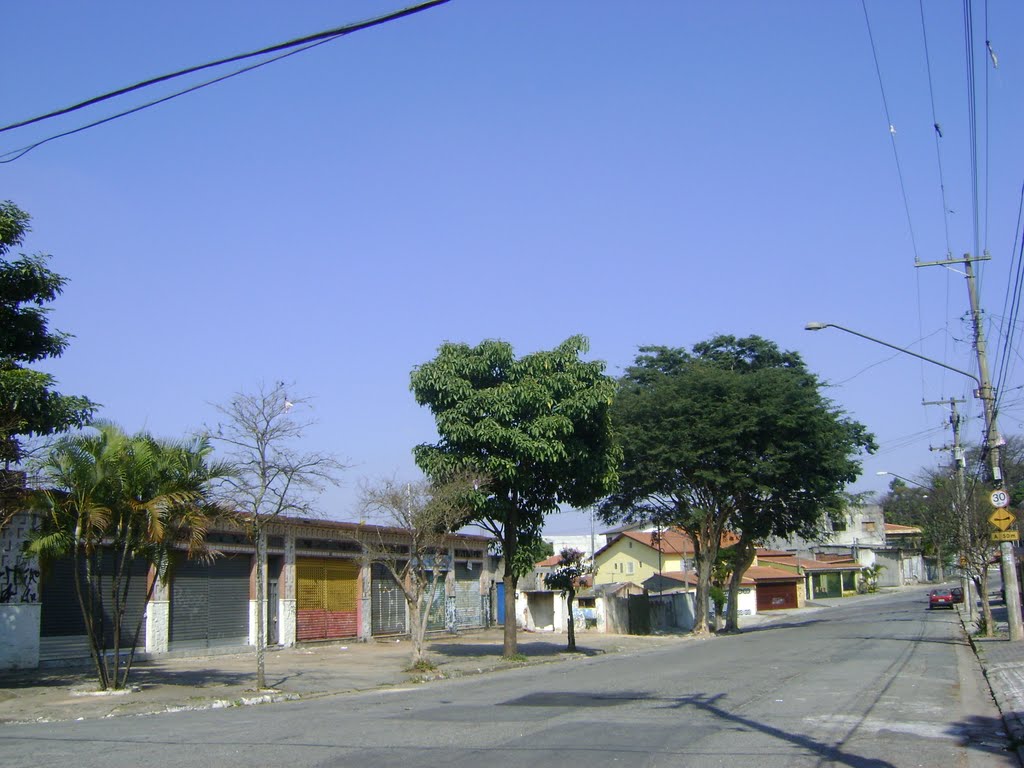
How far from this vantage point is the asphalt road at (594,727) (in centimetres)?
1044

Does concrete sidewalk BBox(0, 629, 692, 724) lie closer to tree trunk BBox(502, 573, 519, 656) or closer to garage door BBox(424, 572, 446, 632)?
tree trunk BBox(502, 573, 519, 656)

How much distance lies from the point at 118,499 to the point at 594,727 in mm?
9941

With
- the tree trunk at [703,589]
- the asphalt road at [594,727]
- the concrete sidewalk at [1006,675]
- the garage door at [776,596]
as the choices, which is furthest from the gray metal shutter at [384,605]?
the garage door at [776,596]

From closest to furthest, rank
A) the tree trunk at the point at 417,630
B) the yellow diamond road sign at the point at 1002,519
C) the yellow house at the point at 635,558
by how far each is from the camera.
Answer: the tree trunk at the point at 417,630 → the yellow diamond road sign at the point at 1002,519 → the yellow house at the point at 635,558

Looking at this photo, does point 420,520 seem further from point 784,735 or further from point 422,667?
point 784,735

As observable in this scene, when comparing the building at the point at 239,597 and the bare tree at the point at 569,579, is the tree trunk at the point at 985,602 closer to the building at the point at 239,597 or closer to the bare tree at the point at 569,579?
the bare tree at the point at 569,579

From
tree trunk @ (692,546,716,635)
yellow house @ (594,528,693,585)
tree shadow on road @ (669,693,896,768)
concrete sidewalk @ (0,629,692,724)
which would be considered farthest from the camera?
yellow house @ (594,528,693,585)

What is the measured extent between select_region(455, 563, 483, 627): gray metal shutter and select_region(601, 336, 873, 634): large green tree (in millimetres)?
7432

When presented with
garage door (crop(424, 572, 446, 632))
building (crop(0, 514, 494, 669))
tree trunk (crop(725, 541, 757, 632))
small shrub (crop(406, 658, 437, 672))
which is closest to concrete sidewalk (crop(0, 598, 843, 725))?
small shrub (crop(406, 658, 437, 672))

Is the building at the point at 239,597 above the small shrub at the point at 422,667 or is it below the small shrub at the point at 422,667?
above

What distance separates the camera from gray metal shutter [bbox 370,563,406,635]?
121 ft

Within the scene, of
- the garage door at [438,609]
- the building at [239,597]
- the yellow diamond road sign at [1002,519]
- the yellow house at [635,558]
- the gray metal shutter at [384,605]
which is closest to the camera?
the building at [239,597]

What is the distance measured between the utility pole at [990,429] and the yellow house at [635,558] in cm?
4674

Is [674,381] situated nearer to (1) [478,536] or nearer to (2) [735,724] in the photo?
(1) [478,536]
